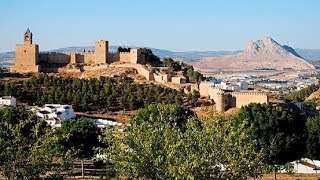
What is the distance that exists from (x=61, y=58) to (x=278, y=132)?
4770 cm

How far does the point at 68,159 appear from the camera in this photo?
58.4 ft

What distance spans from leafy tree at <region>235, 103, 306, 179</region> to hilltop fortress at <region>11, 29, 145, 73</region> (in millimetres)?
38480

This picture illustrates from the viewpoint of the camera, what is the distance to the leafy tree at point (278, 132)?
115ft

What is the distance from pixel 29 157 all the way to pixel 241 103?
41.1m

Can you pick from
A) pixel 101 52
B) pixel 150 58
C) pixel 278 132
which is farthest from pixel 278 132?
pixel 150 58

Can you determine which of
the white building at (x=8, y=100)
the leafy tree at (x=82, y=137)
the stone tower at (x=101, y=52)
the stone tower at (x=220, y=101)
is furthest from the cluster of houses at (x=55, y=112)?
the stone tower at (x=101, y=52)

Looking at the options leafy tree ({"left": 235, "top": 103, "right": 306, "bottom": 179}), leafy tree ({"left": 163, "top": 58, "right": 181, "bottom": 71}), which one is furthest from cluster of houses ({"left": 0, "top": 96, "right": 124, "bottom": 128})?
leafy tree ({"left": 163, "top": 58, "right": 181, "bottom": 71})

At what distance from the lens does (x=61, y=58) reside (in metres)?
78.3

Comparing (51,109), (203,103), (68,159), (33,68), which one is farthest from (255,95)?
(68,159)

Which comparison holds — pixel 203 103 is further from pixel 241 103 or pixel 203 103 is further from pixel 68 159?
pixel 68 159

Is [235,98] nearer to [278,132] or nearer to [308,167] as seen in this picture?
[308,167]

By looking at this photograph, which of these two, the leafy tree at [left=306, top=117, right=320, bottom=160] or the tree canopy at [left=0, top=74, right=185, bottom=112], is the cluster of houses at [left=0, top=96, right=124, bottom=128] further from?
the leafy tree at [left=306, top=117, right=320, bottom=160]

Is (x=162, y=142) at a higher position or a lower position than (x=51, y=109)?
higher

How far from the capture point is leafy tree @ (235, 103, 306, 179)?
115ft
